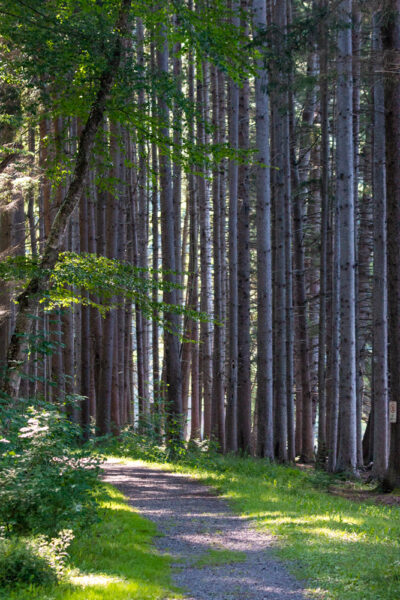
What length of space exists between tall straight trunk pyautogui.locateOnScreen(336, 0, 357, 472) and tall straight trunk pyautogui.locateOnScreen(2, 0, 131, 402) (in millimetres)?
6224

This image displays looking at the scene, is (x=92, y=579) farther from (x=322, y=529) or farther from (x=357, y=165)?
(x=357, y=165)

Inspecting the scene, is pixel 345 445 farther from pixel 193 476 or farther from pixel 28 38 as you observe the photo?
pixel 28 38

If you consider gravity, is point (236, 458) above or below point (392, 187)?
below

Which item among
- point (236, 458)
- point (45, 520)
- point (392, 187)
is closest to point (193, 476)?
point (236, 458)

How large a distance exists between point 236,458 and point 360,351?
989 cm

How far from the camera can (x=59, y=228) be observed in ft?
36.1

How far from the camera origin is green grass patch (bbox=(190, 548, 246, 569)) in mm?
7430

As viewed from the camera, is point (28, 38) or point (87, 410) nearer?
point (28, 38)

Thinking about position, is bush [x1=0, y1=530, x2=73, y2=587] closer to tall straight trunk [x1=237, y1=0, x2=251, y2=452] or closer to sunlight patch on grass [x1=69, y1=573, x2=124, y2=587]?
sunlight patch on grass [x1=69, y1=573, x2=124, y2=587]

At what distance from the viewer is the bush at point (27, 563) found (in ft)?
18.8

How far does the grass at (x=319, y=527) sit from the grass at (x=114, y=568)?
1.47 m

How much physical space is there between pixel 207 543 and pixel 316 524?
1.57 meters

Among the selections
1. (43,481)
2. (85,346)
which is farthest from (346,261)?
(43,481)

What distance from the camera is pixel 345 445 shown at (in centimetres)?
1551
